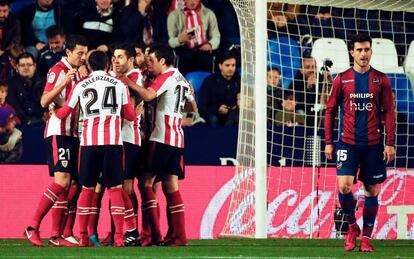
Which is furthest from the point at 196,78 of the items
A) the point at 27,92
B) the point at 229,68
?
the point at 27,92

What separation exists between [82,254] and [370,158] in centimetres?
277

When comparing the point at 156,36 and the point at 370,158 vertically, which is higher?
the point at 156,36

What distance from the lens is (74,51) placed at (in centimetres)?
1144

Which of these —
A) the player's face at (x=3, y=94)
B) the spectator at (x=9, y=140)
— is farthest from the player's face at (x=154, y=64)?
the player's face at (x=3, y=94)

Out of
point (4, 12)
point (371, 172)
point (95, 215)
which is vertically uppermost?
point (4, 12)

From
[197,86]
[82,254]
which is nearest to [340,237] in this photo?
[197,86]

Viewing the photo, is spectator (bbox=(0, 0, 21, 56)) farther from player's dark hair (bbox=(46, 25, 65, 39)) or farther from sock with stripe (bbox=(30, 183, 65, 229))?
sock with stripe (bbox=(30, 183, 65, 229))

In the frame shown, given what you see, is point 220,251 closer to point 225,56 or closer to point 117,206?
point 117,206

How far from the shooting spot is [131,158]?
11258 mm

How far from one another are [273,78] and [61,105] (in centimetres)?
587

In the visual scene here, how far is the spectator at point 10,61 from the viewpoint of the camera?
1655 cm

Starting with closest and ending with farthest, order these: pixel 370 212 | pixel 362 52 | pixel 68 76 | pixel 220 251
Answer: pixel 220 251
pixel 362 52
pixel 370 212
pixel 68 76

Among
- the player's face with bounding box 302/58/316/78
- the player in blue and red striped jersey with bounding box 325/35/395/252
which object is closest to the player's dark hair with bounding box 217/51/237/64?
the player's face with bounding box 302/58/316/78

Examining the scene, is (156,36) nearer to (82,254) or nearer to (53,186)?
(53,186)
